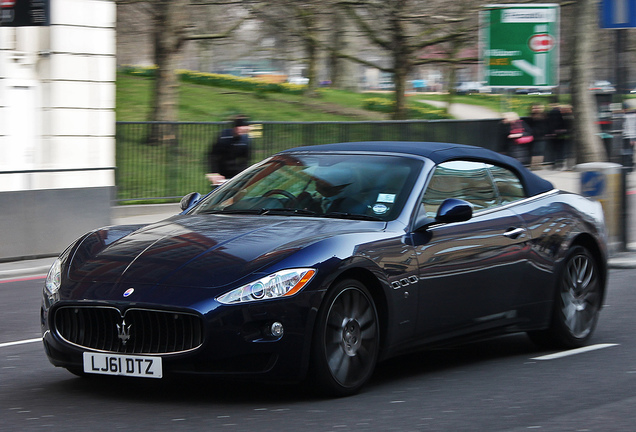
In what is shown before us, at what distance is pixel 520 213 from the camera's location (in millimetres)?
7254

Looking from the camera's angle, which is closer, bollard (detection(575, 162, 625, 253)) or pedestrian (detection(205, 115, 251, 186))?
bollard (detection(575, 162, 625, 253))

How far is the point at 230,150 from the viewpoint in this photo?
611 inches

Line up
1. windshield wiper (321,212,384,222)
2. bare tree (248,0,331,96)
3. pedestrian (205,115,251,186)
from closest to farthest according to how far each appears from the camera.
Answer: windshield wiper (321,212,384,222)
pedestrian (205,115,251,186)
bare tree (248,0,331,96)

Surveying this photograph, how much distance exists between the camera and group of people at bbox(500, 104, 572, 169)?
26.1 metres

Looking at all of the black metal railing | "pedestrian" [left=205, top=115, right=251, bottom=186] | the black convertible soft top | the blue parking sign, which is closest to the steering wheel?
the black convertible soft top

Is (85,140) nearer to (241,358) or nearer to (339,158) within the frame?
(339,158)

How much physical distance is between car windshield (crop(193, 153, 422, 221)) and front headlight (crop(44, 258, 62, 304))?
116 centimetres

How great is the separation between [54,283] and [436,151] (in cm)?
254

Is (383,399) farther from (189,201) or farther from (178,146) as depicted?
(178,146)

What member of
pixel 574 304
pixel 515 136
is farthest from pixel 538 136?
pixel 574 304

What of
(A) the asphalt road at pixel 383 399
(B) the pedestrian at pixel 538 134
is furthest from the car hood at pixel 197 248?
(B) the pedestrian at pixel 538 134

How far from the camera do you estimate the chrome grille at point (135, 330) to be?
540 cm

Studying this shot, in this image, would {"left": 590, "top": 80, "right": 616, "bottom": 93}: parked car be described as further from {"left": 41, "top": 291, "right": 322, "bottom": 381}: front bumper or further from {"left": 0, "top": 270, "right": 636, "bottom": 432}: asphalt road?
{"left": 41, "top": 291, "right": 322, "bottom": 381}: front bumper

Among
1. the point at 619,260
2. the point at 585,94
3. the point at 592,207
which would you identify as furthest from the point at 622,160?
the point at 585,94
